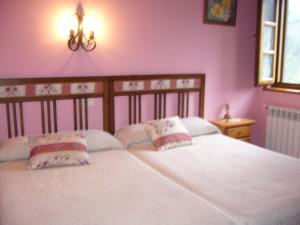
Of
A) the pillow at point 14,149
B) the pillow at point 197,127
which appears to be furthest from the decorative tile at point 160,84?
the pillow at point 14,149

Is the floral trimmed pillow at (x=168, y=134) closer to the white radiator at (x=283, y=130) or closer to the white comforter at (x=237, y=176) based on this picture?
the white comforter at (x=237, y=176)

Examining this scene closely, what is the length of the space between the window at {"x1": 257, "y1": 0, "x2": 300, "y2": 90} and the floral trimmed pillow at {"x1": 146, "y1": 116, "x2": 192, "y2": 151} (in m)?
1.35

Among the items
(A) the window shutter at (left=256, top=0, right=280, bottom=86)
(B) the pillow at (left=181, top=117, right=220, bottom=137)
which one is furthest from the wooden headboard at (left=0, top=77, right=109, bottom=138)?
(A) the window shutter at (left=256, top=0, right=280, bottom=86)

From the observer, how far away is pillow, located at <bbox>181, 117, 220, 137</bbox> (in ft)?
10.8

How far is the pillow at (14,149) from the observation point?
2484mm

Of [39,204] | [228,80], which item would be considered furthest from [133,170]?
[228,80]

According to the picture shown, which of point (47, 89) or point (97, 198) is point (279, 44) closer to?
point (47, 89)

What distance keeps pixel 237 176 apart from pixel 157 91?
56.7 inches

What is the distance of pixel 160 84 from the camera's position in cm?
343

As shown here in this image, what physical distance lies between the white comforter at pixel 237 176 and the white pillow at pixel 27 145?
0.66 feet

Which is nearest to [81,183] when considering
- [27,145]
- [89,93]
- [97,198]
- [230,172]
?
[97,198]

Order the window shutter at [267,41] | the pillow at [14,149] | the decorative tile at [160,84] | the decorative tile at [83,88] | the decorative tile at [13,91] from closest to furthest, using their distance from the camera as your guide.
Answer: the pillow at [14,149]
the decorative tile at [13,91]
the decorative tile at [83,88]
the decorative tile at [160,84]
the window shutter at [267,41]

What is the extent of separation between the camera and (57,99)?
297 centimetres

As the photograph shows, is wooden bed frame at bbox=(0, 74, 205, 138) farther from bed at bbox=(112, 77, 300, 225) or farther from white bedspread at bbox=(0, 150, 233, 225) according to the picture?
white bedspread at bbox=(0, 150, 233, 225)
